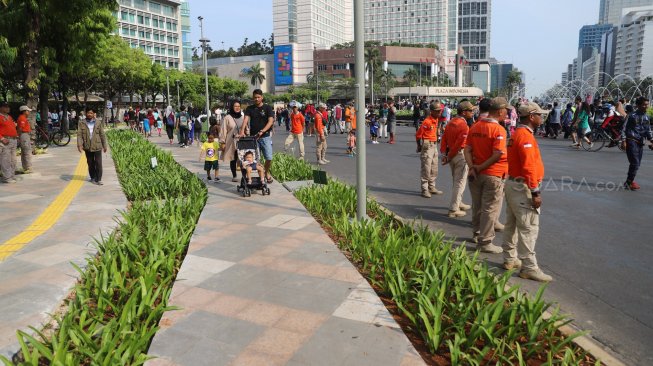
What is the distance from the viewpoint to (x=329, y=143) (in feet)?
67.5

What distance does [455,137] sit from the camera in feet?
24.0

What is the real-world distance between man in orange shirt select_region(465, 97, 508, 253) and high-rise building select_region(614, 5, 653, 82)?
176m

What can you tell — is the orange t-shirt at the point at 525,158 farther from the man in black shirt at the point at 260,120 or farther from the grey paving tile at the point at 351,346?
the man in black shirt at the point at 260,120

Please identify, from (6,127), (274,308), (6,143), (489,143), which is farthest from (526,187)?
(6,127)

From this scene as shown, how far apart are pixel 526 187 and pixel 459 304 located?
1.68 m

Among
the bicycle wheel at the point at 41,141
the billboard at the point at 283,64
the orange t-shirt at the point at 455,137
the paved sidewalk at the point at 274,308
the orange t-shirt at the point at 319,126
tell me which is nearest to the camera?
the paved sidewalk at the point at 274,308

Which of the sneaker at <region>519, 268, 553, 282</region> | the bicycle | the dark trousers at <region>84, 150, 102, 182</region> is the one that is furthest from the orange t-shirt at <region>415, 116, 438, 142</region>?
the bicycle

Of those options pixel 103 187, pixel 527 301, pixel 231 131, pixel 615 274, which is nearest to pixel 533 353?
pixel 527 301

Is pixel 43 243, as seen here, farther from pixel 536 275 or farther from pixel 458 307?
pixel 536 275

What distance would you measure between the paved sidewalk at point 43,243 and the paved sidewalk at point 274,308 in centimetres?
106

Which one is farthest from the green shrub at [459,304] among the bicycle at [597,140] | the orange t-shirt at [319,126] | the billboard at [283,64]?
the billboard at [283,64]

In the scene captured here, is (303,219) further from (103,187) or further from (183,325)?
(103,187)

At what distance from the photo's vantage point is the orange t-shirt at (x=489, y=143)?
17.5 feet

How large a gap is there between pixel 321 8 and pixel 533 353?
14339 cm
